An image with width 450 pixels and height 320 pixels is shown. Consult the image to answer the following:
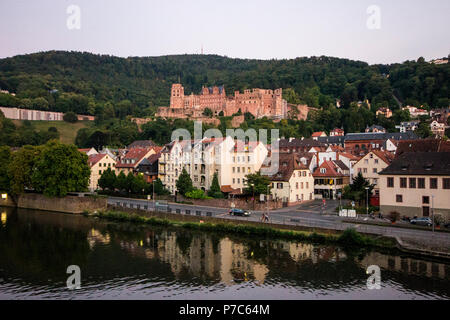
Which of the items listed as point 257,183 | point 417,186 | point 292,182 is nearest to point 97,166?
point 257,183

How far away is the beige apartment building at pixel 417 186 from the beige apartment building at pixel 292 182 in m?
11.9

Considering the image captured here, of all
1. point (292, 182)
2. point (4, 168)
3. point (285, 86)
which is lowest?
point (292, 182)

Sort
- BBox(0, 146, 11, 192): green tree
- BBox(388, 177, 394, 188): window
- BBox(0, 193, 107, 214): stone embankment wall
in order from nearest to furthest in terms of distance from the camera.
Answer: BBox(388, 177, 394, 188): window < BBox(0, 193, 107, 214): stone embankment wall < BBox(0, 146, 11, 192): green tree

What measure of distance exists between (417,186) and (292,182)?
15.1m

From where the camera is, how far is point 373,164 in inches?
2095

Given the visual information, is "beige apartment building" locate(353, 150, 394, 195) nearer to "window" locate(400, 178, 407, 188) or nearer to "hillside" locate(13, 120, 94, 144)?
"window" locate(400, 178, 407, 188)


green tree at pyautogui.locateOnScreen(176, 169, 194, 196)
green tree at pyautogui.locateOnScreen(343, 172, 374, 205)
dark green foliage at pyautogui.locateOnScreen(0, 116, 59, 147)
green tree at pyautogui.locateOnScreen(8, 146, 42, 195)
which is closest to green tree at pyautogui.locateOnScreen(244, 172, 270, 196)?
green tree at pyautogui.locateOnScreen(176, 169, 194, 196)

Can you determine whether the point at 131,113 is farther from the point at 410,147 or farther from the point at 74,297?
the point at 74,297

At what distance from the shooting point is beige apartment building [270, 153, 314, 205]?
4944 centimetres

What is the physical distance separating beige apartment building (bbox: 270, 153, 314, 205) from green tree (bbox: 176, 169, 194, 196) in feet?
34.4

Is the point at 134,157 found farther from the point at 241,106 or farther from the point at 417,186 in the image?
the point at 241,106

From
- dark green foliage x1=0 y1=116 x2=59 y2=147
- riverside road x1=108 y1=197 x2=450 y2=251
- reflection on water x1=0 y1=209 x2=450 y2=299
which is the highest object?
dark green foliage x1=0 y1=116 x2=59 y2=147

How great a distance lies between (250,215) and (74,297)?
22138 millimetres

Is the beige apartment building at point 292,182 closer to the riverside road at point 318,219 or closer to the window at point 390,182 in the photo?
the riverside road at point 318,219
